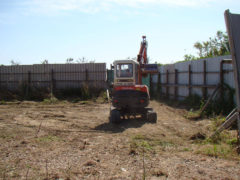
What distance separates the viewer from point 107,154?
575 cm

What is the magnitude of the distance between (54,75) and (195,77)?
11.9 meters

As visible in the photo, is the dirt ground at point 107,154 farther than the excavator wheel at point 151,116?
No

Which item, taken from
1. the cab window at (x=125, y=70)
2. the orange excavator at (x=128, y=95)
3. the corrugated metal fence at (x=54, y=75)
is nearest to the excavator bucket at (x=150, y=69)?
the orange excavator at (x=128, y=95)

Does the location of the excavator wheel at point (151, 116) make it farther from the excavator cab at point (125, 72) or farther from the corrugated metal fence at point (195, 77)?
the corrugated metal fence at point (195, 77)

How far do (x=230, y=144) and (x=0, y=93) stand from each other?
59.5ft

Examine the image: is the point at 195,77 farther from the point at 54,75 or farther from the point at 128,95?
the point at 54,75

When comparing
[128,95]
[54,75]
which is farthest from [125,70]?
[54,75]

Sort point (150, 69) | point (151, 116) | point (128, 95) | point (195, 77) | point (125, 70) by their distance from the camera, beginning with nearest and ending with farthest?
point (151, 116) < point (128, 95) < point (125, 70) < point (150, 69) < point (195, 77)

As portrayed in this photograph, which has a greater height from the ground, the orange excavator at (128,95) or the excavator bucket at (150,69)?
the excavator bucket at (150,69)

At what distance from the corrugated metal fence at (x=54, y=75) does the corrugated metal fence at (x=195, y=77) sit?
5107 millimetres

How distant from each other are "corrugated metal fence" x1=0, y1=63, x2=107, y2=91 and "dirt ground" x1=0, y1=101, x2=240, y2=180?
40.6 feet

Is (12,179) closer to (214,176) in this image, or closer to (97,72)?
(214,176)

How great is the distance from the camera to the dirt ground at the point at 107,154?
453 cm

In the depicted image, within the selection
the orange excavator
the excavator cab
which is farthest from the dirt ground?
the excavator cab
